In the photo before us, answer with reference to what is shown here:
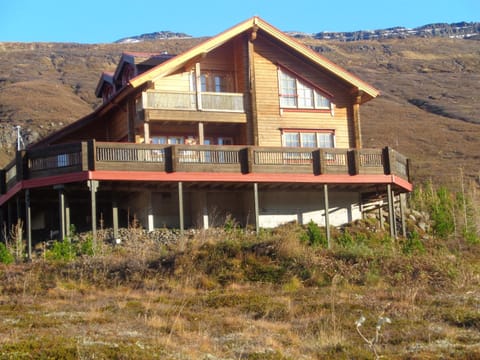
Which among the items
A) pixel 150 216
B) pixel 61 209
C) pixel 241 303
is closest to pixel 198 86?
pixel 150 216

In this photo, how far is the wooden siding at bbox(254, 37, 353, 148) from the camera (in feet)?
115

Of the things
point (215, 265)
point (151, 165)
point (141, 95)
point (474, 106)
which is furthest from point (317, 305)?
point (474, 106)

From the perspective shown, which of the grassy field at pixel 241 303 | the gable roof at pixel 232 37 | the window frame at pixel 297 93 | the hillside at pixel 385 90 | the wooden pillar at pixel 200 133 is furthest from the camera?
the hillside at pixel 385 90

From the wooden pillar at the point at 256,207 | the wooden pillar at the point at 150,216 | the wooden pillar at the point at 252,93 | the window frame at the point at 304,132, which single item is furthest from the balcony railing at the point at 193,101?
the wooden pillar at the point at 256,207

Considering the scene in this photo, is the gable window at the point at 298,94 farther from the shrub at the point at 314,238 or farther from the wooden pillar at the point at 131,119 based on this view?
the shrub at the point at 314,238

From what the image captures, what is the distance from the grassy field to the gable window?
10149 millimetres

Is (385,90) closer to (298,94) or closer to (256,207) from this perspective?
(298,94)

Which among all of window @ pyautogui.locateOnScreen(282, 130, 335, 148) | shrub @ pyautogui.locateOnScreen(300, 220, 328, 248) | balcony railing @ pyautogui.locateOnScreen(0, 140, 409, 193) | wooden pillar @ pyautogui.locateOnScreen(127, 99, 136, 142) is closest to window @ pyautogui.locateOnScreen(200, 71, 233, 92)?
wooden pillar @ pyautogui.locateOnScreen(127, 99, 136, 142)

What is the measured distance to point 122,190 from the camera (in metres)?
31.4

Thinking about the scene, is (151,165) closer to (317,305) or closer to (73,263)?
(73,263)

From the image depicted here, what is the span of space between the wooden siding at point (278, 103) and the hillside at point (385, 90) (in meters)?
Result: 27.5

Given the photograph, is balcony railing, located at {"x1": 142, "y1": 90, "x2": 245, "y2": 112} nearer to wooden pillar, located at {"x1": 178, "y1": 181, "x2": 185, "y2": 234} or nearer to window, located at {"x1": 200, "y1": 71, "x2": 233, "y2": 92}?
window, located at {"x1": 200, "y1": 71, "x2": 233, "y2": 92}

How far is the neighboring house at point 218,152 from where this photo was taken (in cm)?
3000

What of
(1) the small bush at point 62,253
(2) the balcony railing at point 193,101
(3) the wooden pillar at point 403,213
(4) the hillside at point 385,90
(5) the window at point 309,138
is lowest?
(1) the small bush at point 62,253
